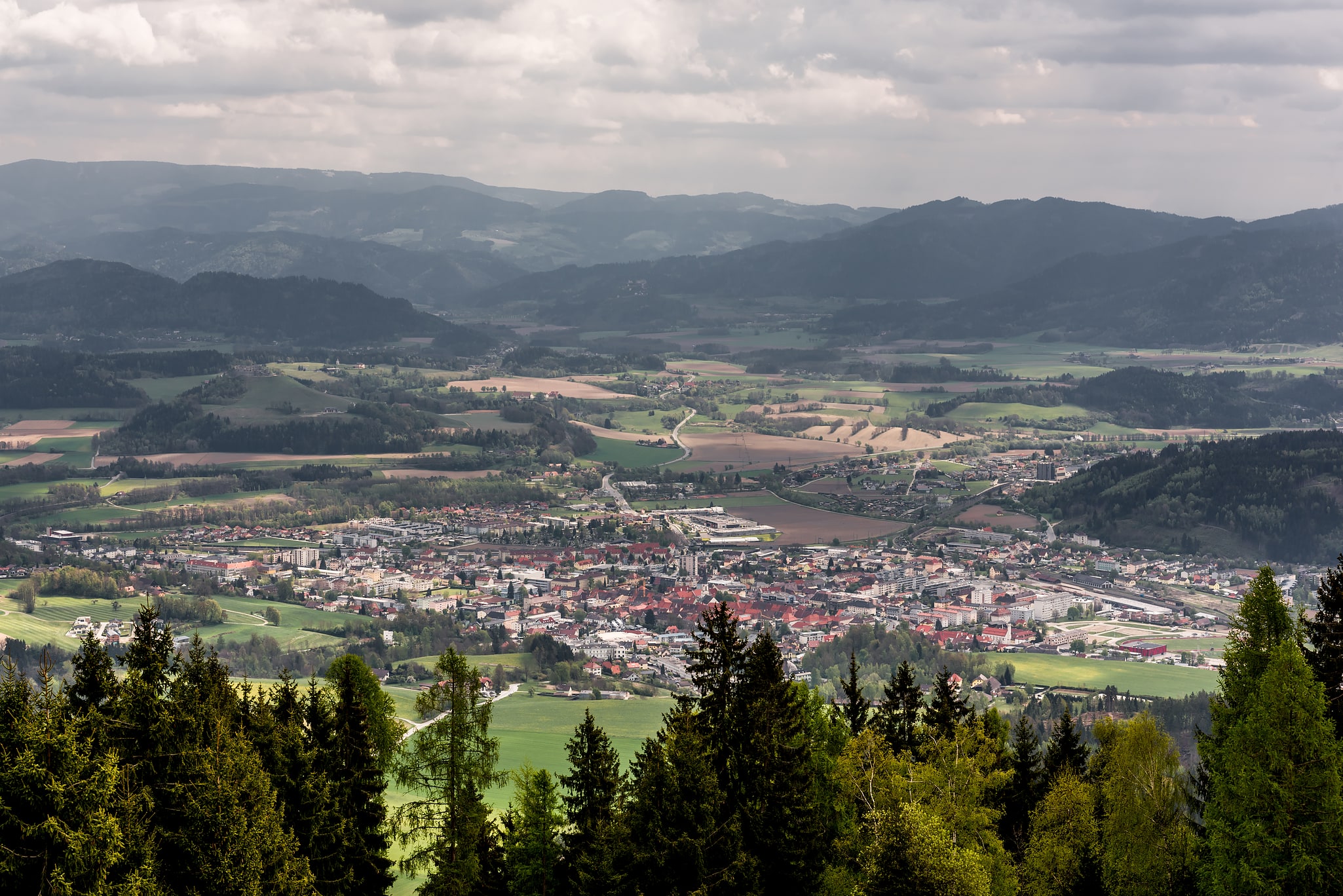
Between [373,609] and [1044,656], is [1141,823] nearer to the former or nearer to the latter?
[1044,656]

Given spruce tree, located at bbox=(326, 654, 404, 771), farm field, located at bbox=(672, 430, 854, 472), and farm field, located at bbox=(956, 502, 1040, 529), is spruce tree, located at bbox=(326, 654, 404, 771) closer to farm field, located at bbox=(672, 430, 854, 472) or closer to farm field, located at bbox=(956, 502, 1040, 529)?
farm field, located at bbox=(956, 502, 1040, 529)

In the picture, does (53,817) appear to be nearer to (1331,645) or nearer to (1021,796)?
(1021,796)

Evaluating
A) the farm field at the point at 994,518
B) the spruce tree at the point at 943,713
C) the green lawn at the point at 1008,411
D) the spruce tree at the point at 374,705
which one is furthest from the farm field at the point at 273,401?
the spruce tree at the point at 943,713

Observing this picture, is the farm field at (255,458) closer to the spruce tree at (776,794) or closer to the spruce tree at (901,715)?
the spruce tree at (901,715)

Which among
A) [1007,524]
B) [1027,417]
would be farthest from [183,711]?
[1027,417]

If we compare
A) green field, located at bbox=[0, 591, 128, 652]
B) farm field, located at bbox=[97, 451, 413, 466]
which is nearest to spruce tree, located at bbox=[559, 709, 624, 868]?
green field, located at bbox=[0, 591, 128, 652]

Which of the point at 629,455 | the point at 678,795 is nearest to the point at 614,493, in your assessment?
the point at 629,455
